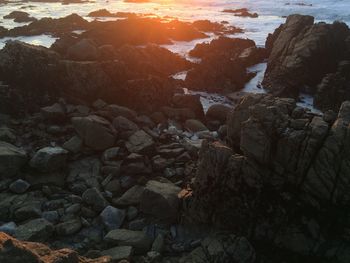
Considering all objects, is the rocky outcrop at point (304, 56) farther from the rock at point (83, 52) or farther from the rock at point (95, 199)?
the rock at point (95, 199)

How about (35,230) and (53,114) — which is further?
(53,114)

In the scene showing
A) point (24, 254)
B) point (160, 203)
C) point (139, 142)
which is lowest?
point (160, 203)

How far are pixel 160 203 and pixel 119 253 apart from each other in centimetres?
170

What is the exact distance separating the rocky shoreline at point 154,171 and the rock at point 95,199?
31 mm

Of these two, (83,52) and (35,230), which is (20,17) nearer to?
(83,52)

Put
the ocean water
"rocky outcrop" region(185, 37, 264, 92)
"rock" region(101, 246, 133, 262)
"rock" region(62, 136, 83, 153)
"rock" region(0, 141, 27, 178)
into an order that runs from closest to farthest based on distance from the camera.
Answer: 1. "rock" region(101, 246, 133, 262)
2. "rock" region(0, 141, 27, 178)
3. "rock" region(62, 136, 83, 153)
4. "rocky outcrop" region(185, 37, 264, 92)
5. the ocean water

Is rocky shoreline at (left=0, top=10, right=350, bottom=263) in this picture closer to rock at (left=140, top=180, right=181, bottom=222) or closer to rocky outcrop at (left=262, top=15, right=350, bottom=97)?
rock at (left=140, top=180, right=181, bottom=222)

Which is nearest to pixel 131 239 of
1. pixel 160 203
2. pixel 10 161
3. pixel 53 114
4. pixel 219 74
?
pixel 160 203

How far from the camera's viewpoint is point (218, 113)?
1526 cm

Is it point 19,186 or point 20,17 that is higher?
point 19,186

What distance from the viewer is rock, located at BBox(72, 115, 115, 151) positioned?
464 inches

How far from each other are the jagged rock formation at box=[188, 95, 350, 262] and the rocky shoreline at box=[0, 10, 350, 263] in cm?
2

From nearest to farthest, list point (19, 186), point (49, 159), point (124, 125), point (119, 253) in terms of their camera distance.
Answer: point (119, 253)
point (19, 186)
point (49, 159)
point (124, 125)

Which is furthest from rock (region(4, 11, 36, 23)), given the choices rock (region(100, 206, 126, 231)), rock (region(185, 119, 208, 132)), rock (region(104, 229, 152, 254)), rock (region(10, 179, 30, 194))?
rock (region(104, 229, 152, 254))
